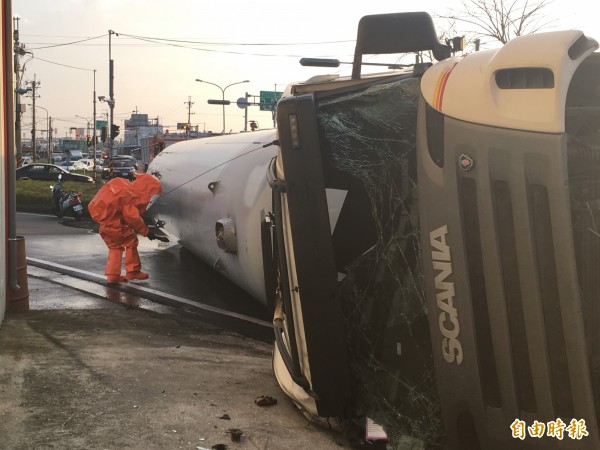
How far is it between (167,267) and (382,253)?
23.8 feet

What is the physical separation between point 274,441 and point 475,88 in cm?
203

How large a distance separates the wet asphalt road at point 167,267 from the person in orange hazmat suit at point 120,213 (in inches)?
15.5

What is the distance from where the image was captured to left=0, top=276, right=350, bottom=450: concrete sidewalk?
11.9 feet

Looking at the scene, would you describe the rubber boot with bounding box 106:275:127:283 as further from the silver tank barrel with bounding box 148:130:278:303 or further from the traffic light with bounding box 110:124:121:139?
the traffic light with bounding box 110:124:121:139

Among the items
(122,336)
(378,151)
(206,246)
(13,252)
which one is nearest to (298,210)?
(378,151)

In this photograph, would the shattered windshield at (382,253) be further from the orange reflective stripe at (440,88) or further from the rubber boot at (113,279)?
the rubber boot at (113,279)

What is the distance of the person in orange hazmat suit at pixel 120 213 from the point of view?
862cm

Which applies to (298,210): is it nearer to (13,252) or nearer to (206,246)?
(13,252)

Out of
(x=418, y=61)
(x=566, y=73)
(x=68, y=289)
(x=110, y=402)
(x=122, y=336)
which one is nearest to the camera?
(x=566, y=73)

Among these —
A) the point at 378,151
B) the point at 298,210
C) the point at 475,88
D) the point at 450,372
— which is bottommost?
the point at 450,372

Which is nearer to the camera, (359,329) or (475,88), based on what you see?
(475,88)

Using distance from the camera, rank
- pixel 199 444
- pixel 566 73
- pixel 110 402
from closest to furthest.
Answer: pixel 566 73 → pixel 199 444 → pixel 110 402

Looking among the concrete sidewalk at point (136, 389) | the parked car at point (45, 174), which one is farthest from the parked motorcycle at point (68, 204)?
the parked car at point (45, 174)

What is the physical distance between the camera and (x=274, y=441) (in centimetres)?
364
